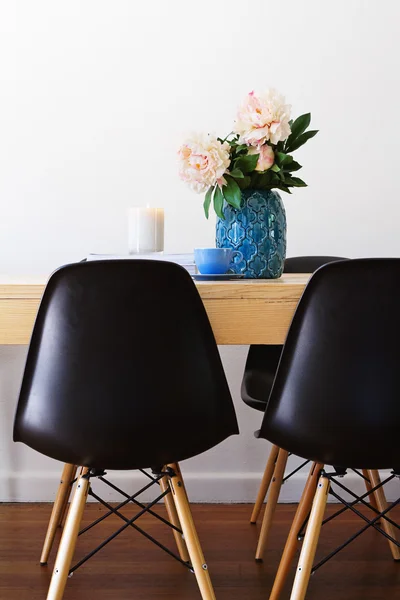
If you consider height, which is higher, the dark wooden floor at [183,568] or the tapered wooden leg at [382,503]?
the tapered wooden leg at [382,503]

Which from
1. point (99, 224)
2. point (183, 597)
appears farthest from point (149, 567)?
point (99, 224)

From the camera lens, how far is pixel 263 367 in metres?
1.96

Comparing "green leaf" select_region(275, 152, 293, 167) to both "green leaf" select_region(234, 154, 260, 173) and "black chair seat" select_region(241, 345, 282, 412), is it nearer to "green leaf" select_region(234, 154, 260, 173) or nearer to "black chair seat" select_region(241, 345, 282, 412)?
"green leaf" select_region(234, 154, 260, 173)

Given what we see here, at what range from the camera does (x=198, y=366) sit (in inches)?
49.6

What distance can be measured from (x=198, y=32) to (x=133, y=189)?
554 mm

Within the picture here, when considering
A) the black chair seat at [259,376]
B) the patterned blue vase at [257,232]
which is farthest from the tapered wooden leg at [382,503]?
the patterned blue vase at [257,232]

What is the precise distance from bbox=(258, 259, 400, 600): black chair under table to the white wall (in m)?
1.04

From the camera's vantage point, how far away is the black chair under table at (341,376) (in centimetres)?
120

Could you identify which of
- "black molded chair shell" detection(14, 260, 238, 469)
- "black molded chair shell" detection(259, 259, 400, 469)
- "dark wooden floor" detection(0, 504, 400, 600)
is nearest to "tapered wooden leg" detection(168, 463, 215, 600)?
"black molded chair shell" detection(14, 260, 238, 469)

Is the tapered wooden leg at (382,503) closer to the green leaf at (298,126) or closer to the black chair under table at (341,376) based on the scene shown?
the black chair under table at (341,376)

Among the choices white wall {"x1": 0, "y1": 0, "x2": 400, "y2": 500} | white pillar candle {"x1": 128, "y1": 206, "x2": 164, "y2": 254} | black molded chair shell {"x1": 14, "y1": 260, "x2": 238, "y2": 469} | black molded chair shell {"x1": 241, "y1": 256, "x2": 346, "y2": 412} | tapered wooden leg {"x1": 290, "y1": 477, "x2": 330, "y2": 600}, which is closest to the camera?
black molded chair shell {"x1": 14, "y1": 260, "x2": 238, "y2": 469}

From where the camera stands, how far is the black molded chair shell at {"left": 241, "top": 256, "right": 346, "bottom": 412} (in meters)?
1.76

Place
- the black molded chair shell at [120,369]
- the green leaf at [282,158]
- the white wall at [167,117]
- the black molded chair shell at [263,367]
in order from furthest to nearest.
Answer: the white wall at [167,117], the black molded chair shell at [263,367], the green leaf at [282,158], the black molded chair shell at [120,369]

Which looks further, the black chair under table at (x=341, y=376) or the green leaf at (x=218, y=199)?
the green leaf at (x=218, y=199)
